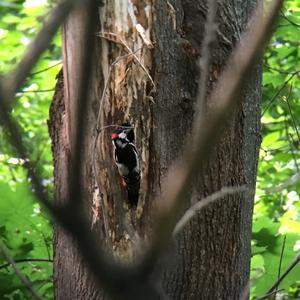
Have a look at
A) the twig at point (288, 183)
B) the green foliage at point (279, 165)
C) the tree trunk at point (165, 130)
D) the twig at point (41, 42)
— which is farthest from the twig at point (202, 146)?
the green foliage at point (279, 165)

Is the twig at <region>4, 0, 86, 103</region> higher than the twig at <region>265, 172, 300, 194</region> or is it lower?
higher

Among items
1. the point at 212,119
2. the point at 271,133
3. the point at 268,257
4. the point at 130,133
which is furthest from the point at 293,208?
the point at 212,119

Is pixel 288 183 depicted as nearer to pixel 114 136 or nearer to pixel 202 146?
pixel 202 146

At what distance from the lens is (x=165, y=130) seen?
1825 mm

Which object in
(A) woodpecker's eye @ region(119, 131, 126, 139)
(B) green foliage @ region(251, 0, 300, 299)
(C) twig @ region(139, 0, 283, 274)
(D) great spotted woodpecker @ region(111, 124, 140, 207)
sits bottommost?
(B) green foliage @ region(251, 0, 300, 299)

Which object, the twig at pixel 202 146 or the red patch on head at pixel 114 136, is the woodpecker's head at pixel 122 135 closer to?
the red patch on head at pixel 114 136

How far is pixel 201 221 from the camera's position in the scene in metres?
1.83

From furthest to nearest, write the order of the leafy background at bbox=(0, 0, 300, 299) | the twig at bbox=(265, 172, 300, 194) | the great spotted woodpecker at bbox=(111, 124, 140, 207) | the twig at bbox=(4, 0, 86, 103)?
the leafy background at bbox=(0, 0, 300, 299) < the great spotted woodpecker at bbox=(111, 124, 140, 207) < the twig at bbox=(265, 172, 300, 194) < the twig at bbox=(4, 0, 86, 103)

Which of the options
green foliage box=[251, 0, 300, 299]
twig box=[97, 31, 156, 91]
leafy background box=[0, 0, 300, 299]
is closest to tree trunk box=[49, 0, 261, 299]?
twig box=[97, 31, 156, 91]

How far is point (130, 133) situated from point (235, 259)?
0.56m

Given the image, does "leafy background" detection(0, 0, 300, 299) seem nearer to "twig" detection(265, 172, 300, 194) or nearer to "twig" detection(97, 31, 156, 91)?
"twig" detection(265, 172, 300, 194)

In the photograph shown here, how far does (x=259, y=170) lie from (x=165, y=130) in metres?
1.81

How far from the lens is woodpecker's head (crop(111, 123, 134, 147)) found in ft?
5.96

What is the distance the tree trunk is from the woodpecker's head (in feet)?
0.07
